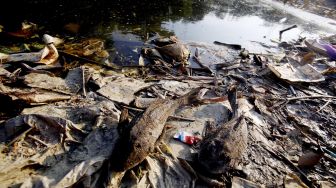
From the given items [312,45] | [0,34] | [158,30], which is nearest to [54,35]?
[0,34]

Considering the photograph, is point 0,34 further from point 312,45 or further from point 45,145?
point 312,45

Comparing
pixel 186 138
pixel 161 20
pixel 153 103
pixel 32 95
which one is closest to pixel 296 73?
pixel 186 138

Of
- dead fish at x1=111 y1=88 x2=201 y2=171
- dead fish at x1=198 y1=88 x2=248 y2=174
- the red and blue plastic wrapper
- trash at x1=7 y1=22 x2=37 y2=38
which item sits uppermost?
trash at x1=7 y1=22 x2=37 y2=38

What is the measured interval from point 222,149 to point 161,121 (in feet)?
3.76

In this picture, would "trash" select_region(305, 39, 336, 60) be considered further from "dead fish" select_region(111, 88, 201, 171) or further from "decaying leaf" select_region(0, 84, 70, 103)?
"decaying leaf" select_region(0, 84, 70, 103)

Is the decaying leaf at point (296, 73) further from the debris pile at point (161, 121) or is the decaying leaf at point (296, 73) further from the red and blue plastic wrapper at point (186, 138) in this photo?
the red and blue plastic wrapper at point (186, 138)

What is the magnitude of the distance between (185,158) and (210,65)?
4.54 metres

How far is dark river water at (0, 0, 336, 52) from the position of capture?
9.37 meters

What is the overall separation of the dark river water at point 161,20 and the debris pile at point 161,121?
1.39 meters

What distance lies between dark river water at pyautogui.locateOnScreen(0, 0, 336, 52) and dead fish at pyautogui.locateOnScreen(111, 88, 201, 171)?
14.9ft

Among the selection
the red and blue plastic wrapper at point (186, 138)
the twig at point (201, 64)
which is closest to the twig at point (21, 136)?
the red and blue plastic wrapper at point (186, 138)

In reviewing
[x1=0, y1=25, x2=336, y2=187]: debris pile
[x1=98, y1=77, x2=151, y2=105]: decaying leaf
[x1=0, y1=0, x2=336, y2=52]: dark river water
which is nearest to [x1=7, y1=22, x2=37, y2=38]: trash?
[x1=0, y1=0, x2=336, y2=52]: dark river water

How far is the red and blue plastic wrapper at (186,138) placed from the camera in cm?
501

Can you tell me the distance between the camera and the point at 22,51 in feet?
23.8
